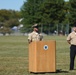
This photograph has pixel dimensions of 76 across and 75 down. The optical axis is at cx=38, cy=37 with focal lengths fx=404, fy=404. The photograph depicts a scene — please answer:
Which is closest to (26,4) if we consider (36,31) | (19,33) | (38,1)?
(38,1)

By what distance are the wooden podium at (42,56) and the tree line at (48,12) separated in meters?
→ 69.4

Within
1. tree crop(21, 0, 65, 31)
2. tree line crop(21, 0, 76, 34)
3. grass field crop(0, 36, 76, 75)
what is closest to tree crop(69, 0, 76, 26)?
tree line crop(21, 0, 76, 34)

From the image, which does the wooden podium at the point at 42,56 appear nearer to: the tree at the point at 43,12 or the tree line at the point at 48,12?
the tree line at the point at 48,12

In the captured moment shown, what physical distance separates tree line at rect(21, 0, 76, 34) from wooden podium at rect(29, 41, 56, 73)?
69444 millimetres

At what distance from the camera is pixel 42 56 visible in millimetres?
14477

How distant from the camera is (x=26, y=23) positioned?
296ft

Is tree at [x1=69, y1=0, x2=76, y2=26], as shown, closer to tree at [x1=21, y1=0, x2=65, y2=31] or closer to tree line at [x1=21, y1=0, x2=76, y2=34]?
tree line at [x1=21, y1=0, x2=76, y2=34]

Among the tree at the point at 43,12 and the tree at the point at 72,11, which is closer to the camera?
the tree at the point at 72,11

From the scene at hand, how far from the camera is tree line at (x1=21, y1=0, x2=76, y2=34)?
87.4 metres

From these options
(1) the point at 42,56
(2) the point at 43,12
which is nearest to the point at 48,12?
(2) the point at 43,12

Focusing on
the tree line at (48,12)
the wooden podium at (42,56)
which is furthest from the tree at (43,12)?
the wooden podium at (42,56)

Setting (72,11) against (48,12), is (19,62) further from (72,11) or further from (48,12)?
(48,12)

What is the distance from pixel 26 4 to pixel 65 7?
895 centimetres

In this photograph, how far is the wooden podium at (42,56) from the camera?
1442 centimetres
